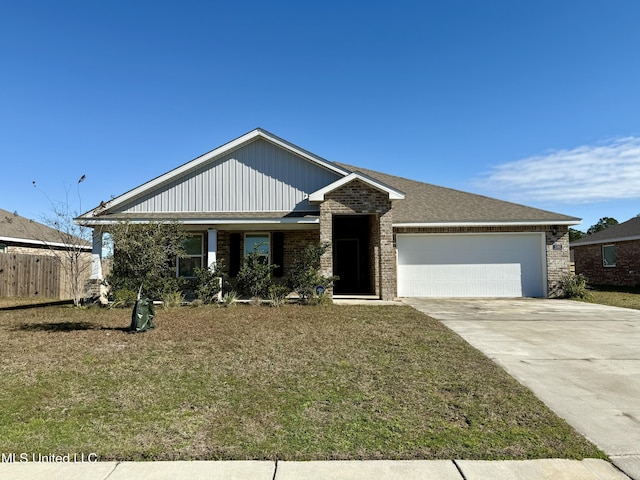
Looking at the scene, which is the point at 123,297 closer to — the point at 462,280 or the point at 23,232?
the point at 462,280

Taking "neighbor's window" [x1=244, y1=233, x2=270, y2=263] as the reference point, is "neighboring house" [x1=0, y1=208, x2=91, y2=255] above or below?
above

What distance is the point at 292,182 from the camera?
1556 centimetres

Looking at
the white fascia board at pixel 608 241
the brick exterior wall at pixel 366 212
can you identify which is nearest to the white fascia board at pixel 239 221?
the brick exterior wall at pixel 366 212

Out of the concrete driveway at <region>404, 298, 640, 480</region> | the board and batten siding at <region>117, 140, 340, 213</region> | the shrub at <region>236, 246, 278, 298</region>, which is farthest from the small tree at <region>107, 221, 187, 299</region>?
the concrete driveway at <region>404, 298, 640, 480</region>

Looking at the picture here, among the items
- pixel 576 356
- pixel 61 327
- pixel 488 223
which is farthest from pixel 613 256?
pixel 61 327

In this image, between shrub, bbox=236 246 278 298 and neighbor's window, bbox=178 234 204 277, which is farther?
neighbor's window, bbox=178 234 204 277

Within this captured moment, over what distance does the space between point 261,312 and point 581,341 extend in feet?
24.8

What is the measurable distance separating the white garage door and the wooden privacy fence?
15.7 meters

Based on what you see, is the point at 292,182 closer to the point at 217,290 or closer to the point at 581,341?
the point at 217,290

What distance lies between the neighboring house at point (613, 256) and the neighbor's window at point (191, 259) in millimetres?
21707

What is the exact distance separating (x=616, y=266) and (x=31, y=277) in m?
30.3

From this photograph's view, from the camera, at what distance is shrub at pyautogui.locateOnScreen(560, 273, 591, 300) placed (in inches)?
626

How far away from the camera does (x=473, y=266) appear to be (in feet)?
54.6

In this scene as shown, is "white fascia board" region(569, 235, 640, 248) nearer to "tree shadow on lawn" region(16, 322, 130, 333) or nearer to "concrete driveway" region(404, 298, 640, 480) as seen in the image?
"concrete driveway" region(404, 298, 640, 480)
